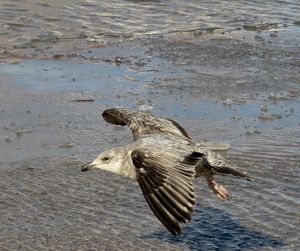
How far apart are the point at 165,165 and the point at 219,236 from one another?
3.62ft

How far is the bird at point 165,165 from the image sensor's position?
16.1 feet

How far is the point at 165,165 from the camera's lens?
5316 mm

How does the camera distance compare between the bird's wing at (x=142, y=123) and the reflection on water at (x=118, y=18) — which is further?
the reflection on water at (x=118, y=18)

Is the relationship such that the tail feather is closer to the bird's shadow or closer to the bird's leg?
the bird's leg

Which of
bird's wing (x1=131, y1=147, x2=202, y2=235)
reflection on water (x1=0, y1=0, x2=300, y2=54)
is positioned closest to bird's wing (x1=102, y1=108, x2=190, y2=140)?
bird's wing (x1=131, y1=147, x2=202, y2=235)

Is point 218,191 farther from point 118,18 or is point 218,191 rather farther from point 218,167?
point 118,18

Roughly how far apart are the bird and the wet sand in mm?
464

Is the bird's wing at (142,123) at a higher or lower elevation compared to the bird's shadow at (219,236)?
higher

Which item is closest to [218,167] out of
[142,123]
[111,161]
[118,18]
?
[111,161]

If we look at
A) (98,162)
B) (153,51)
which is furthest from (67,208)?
(153,51)

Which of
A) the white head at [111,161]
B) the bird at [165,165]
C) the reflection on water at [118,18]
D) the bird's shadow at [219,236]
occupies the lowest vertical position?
the reflection on water at [118,18]

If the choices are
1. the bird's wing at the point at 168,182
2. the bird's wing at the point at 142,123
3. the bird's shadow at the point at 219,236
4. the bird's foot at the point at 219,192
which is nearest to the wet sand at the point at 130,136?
the bird's shadow at the point at 219,236

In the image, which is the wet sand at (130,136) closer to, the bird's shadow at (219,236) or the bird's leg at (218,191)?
the bird's shadow at (219,236)

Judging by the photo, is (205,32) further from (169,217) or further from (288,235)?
(169,217)
